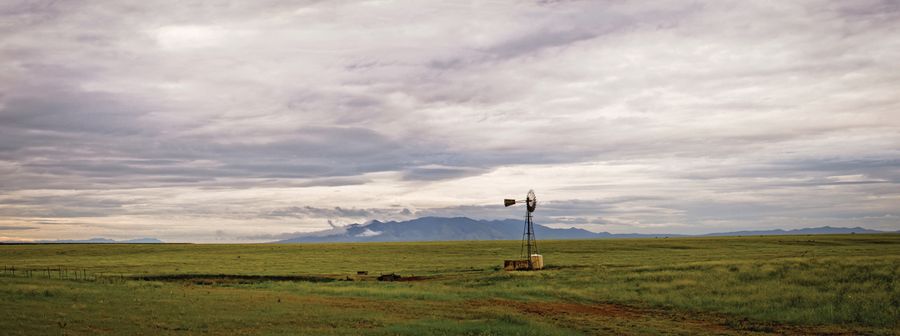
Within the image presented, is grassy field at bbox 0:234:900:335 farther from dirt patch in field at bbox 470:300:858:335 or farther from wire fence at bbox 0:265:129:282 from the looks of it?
wire fence at bbox 0:265:129:282

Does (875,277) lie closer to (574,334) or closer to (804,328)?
(804,328)

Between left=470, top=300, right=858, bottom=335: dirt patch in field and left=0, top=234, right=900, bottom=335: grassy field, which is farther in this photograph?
left=470, top=300, right=858, bottom=335: dirt patch in field

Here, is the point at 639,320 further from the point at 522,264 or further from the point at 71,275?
the point at 71,275

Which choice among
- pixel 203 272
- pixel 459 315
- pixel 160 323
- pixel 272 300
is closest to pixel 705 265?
pixel 459 315

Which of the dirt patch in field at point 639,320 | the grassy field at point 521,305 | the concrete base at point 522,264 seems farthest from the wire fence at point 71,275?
the concrete base at point 522,264

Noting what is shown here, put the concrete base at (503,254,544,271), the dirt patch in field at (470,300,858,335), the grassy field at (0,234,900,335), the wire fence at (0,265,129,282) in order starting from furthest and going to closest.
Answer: the concrete base at (503,254,544,271)
the wire fence at (0,265,129,282)
the dirt patch in field at (470,300,858,335)
the grassy field at (0,234,900,335)

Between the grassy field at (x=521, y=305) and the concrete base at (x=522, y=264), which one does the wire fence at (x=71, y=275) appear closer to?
the grassy field at (x=521, y=305)

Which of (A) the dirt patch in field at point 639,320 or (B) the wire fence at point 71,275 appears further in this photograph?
(B) the wire fence at point 71,275

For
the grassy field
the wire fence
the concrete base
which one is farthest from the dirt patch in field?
the wire fence

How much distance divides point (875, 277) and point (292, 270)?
60.9 metres

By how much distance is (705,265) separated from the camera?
60031 millimetres

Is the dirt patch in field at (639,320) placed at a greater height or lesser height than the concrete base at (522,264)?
lesser

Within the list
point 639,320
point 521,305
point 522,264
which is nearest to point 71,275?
point 522,264

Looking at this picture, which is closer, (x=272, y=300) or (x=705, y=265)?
(x=272, y=300)
